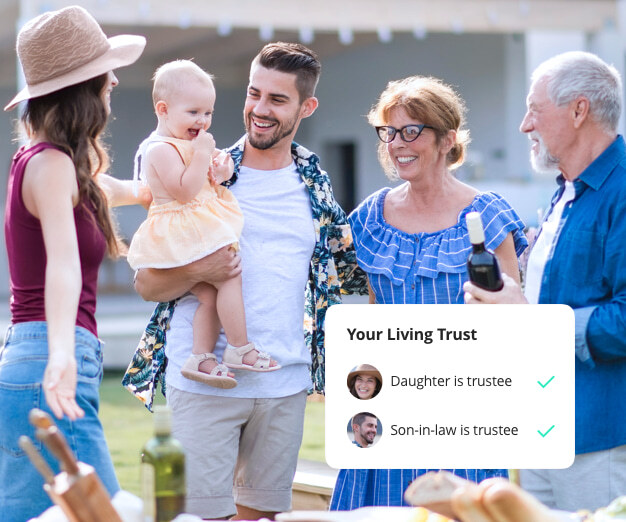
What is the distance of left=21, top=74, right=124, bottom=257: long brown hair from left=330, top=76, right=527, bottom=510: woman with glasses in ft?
3.14

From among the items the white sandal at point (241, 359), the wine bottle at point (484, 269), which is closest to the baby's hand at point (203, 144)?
the white sandal at point (241, 359)

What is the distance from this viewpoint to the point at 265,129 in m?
2.95

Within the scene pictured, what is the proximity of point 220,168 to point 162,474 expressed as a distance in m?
1.30

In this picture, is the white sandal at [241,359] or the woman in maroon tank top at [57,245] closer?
the woman in maroon tank top at [57,245]

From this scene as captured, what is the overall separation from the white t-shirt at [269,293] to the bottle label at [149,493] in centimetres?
107

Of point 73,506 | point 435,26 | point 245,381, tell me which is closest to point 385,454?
point 73,506

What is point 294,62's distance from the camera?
2.97m

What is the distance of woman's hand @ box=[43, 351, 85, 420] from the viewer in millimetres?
2016

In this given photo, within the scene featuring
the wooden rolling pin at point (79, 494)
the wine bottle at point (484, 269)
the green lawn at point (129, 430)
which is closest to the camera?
the wooden rolling pin at point (79, 494)

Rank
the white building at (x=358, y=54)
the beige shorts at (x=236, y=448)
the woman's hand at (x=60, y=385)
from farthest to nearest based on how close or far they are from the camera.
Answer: the white building at (x=358, y=54)
the beige shorts at (x=236, y=448)
the woman's hand at (x=60, y=385)

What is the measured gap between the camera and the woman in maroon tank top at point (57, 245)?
2109mm

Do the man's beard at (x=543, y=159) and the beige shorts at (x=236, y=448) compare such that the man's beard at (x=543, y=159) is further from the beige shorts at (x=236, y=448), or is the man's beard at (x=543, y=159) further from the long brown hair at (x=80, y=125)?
the long brown hair at (x=80, y=125)

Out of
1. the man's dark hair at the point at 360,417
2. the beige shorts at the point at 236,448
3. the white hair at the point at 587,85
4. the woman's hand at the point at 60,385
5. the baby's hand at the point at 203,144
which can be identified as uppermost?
the white hair at the point at 587,85

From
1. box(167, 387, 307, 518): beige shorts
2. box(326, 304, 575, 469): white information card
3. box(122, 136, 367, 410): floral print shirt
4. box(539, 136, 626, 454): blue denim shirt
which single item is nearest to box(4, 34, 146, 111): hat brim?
box(122, 136, 367, 410): floral print shirt
